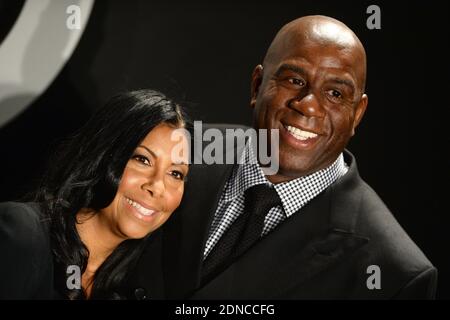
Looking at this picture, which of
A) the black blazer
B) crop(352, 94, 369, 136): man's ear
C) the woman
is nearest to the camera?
the black blazer

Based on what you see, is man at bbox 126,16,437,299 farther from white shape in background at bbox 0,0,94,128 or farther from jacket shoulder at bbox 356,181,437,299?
white shape in background at bbox 0,0,94,128

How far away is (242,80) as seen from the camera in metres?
1.86

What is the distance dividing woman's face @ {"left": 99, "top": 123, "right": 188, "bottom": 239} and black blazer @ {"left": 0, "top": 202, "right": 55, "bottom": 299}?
20cm

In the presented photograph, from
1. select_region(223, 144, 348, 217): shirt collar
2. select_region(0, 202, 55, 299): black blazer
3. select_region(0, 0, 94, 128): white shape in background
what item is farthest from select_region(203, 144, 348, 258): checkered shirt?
select_region(0, 0, 94, 128): white shape in background

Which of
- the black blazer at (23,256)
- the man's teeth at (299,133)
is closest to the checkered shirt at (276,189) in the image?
the man's teeth at (299,133)

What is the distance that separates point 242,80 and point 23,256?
822 mm

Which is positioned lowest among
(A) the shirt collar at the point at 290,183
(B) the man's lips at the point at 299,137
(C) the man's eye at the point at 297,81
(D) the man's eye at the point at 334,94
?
(A) the shirt collar at the point at 290,183

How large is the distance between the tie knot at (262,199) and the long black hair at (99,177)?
25cm

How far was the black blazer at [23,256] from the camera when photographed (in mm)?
1422

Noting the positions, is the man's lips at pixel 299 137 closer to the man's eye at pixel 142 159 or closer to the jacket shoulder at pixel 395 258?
the jacket shoulder at pixel 395 258

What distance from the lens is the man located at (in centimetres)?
148

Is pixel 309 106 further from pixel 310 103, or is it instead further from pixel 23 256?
pixel 23 256

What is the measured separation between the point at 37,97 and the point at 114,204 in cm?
49
